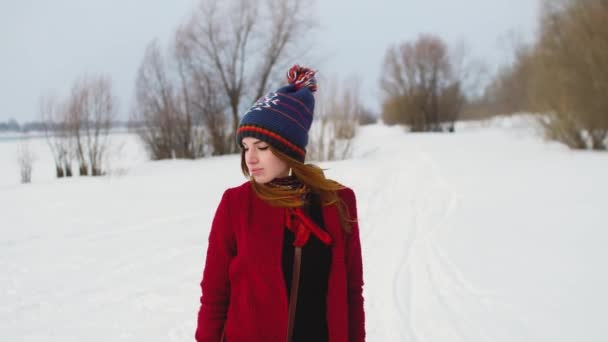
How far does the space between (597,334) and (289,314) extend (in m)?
2.85

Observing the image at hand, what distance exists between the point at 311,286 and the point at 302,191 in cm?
31

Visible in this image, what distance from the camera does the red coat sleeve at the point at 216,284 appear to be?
3.83ft

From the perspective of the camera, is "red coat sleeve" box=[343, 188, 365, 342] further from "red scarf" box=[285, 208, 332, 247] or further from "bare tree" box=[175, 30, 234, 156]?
"bare tree" box=[175, 30, 234, 156]

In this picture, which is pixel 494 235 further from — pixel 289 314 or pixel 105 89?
pixel 105 89

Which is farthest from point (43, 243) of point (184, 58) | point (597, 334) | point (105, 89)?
point (184, 58)

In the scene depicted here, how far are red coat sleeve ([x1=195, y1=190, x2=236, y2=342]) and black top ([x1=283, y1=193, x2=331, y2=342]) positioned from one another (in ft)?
0.61

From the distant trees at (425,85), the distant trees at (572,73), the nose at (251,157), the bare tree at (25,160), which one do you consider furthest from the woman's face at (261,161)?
the distant trees at (425,85)

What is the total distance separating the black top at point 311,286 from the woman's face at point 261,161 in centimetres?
19

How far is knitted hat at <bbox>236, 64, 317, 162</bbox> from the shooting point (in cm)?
116

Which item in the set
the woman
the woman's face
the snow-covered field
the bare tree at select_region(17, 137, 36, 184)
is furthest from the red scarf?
the bare tree at select_region(17, 137, 36, 184)

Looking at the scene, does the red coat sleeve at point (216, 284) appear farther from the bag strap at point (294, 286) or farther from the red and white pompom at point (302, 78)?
the red and white pompom at point (302, 78)

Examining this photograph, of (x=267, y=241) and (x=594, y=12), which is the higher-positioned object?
(x=594, y=12)

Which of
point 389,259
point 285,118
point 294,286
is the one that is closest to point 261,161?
point 285,118

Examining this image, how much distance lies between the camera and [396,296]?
11.1ft
